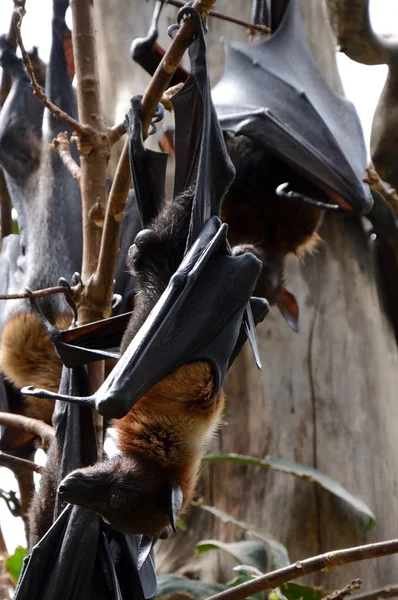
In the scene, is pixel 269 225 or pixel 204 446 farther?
Answer: pixel 269 225

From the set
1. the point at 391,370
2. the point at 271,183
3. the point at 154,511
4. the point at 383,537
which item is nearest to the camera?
the point at 154,511

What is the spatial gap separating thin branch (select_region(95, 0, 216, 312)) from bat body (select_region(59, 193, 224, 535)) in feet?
0.28

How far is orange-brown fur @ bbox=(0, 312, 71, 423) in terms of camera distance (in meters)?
5.13

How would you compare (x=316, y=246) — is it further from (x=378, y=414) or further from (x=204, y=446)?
(x=204, y=446)

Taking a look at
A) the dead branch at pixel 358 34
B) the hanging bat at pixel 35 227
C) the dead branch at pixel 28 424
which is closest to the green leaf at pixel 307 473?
the dead branch at pixel 28 424

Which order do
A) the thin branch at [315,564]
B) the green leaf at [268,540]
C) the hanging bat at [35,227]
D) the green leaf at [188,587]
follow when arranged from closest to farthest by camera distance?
the thin branch at [315,564] → the green leaf at [188,587] → the green leaf at [268,540] → the hanging bat at [35,227]

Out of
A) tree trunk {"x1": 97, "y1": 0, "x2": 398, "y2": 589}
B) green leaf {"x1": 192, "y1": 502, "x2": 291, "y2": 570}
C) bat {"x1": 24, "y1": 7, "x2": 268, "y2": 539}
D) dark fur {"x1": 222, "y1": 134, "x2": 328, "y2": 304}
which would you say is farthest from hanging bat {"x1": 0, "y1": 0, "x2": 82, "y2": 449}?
bat {"x1": 24, "y1": 7, "x2": 268, "y2": 539}

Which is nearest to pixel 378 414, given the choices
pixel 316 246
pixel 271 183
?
pixel 316 246

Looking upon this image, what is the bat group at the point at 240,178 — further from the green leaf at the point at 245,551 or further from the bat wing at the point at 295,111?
the green leaf at the point at 245,551

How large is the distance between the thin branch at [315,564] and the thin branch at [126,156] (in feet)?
3.51

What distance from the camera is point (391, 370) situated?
500cm

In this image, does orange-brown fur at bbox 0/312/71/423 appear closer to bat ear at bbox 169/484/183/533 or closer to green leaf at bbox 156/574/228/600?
green leaf at bbox 156/574/228/600

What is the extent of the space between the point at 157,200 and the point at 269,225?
2.52m

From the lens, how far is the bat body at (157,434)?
2.54m
